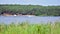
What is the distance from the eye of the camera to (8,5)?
3025mm

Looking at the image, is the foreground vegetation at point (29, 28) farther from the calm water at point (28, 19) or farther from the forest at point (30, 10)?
the forest at point (30, 10)

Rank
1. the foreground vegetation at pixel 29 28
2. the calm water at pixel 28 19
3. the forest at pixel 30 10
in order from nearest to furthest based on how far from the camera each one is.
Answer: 1. the foreground vegetation at pixel 29 28
2. the calm water at pixel 28 19
3. the forest at pixel 30 10

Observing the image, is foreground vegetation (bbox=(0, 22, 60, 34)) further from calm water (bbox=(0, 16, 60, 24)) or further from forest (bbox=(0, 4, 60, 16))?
forest (bbox=(0, 4, 60, 16))

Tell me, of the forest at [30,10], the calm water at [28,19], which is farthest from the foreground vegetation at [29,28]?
the forest at [30,10]

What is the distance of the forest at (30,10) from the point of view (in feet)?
9.94

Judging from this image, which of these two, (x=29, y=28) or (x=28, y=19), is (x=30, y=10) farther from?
(x=29, y=28)

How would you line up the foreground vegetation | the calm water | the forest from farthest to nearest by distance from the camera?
the forest < the calm water < the foreground vegetation

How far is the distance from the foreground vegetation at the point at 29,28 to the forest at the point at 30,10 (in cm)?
37

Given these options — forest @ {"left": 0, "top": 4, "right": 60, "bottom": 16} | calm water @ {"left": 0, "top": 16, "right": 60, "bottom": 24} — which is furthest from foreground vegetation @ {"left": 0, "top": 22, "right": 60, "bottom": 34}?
forest @ {"left": 0, "top": 4, "right": 60, "bottom": 16}

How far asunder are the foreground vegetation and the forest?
1.21ft

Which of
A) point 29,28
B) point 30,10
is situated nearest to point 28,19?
point 30,10

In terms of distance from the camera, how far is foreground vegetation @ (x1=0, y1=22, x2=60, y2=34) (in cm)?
244

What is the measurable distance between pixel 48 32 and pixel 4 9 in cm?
113

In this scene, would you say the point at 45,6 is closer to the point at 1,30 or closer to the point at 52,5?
the point at 52,5
